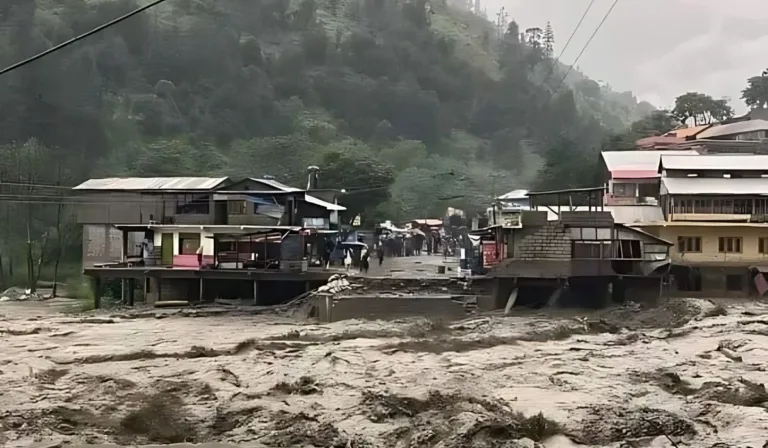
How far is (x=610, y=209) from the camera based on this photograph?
26.1 metres

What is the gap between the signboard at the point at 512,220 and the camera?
21688 mm

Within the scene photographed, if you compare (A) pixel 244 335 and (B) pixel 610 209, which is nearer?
(A) pixel 244 335

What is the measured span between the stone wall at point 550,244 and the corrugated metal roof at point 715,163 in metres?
6.03

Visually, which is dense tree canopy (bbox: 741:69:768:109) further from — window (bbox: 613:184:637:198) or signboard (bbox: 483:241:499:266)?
signboard (bbox: 483:241:499:266)

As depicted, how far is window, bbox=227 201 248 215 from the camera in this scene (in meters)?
25.7

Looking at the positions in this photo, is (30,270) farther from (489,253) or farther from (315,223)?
(489,253)

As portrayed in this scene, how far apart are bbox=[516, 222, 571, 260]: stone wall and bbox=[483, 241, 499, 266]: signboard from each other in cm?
217

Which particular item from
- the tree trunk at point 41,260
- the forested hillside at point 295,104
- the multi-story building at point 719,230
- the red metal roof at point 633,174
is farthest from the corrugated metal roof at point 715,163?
the tree trunk at point 41,260

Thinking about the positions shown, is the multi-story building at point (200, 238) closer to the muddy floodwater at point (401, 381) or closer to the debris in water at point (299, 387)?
the muddy floodwater at point (401, 381)

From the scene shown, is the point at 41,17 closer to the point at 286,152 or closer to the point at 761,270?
the point at 286,152

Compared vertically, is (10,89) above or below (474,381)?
above

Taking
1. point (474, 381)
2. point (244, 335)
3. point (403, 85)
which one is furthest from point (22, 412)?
point (403, 85)

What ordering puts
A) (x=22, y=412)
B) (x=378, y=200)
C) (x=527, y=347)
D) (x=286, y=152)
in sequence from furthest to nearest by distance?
(x=286, y=152) < (x=378, y=200) < (x=527, y=347) < (x=22, y=412)

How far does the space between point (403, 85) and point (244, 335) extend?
50.5 metres
